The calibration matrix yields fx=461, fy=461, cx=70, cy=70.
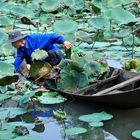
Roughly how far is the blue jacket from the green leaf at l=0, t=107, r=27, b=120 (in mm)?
685

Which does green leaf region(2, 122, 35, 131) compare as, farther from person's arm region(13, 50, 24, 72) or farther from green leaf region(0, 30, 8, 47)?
green leaf region(0, 30, 8, 47)

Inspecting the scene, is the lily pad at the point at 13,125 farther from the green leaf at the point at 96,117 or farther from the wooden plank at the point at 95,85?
the wooden plank at the point at 95,85

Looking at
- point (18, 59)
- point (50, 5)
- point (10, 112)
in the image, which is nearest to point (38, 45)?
point (18, 59)

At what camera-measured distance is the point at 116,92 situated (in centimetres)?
388

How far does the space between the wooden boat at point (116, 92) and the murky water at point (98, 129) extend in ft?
0.29

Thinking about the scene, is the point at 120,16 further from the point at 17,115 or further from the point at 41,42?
the point at 17,115

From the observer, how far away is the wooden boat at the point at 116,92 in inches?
151

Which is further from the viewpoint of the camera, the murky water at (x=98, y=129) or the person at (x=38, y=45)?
the person at (x=38, y=45)

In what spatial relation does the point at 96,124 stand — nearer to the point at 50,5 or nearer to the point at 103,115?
the point at 103,115

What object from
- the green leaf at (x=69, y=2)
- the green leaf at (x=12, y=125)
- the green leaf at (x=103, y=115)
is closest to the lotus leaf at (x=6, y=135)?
the green leaf at (x=12, y=125)

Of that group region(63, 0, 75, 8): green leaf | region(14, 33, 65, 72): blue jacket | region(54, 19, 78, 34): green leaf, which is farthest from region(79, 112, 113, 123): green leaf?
region(63, 0, 75, 8): green leaf

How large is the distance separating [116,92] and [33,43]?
51.1 inches

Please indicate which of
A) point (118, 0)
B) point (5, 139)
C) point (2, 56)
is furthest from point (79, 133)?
point (118, 0)

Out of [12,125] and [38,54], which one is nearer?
[12,125]
